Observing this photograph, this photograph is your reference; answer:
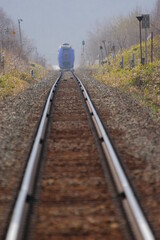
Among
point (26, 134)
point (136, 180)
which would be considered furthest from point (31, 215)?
point (26, 134)

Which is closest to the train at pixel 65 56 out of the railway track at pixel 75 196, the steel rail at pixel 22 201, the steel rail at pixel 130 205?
the railway track at pixel 75 196

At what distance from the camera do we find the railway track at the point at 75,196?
146 inches

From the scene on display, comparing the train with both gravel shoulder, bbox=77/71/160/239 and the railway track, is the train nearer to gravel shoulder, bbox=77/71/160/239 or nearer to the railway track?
gravel shoulder, bbox=77/71/160/239

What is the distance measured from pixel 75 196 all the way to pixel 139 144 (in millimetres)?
2672

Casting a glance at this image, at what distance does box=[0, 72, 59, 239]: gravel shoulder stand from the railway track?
0.24 m

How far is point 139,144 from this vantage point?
22.8 feet

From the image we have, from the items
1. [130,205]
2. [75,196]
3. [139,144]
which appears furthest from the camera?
[139,144]

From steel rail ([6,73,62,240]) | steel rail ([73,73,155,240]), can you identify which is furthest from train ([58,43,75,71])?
steel rail ([73,73,155,240])

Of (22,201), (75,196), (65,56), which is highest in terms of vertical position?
(65,56)

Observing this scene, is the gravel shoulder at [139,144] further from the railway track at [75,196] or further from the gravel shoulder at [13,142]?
the gravel shoulder at [13,142]

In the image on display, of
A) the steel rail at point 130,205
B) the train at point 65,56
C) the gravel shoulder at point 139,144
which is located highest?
the train at point 65,56

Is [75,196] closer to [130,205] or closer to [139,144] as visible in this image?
[130,205]

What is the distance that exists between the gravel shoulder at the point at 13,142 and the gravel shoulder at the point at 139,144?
1.59 meters

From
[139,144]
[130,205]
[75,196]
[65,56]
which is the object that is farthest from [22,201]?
[65,56]
